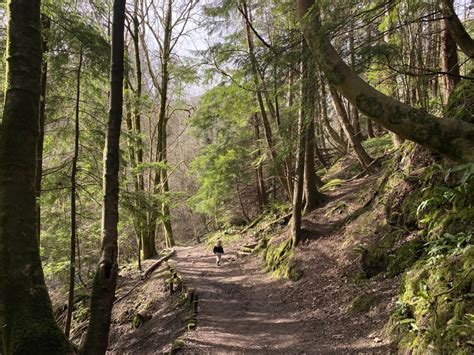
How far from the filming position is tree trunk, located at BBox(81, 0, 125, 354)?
369cm

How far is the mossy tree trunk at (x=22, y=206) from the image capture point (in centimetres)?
286

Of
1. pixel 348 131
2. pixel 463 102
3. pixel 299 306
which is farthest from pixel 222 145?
pixel 463 102

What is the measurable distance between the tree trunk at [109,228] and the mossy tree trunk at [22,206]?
0.66m

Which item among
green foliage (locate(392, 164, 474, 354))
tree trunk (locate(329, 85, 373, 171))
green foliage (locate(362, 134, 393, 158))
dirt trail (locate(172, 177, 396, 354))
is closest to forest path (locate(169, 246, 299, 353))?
dirt trail (locate(172, 177, 396, 354))

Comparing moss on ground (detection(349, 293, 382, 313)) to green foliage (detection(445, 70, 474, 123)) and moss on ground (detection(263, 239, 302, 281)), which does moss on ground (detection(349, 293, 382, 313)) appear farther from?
green foliage (detection(445, 70, 474, 123))

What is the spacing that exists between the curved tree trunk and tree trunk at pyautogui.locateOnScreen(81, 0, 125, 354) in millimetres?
2587

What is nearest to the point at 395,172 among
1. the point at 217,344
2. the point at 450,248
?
the point at 450,248

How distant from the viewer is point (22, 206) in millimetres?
3045

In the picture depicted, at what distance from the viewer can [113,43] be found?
4258mm

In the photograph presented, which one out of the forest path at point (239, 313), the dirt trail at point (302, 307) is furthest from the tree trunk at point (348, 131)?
the forest path at point (239, 313)

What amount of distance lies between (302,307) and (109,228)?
512 cm

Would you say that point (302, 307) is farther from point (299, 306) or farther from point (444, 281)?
point (444, 281)

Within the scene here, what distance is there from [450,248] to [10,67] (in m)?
5.39

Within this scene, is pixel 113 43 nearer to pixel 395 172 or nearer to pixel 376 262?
pixel 376 262
